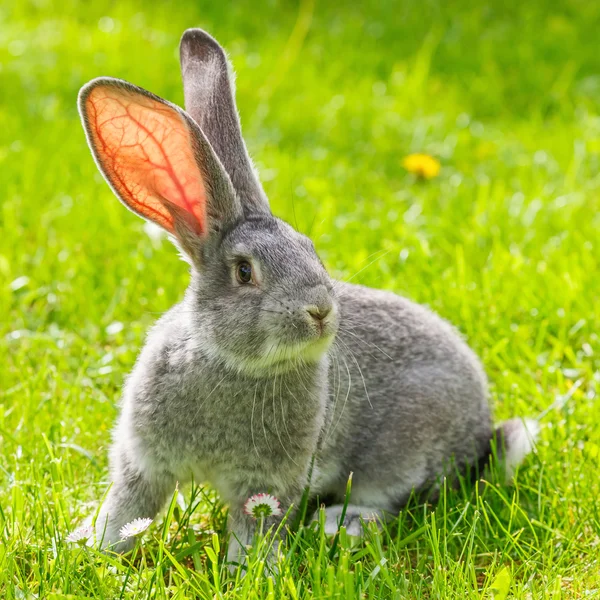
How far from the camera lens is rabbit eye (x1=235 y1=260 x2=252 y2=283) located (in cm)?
324

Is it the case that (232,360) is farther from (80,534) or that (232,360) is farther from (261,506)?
(80,534)

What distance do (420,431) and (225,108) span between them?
1474 millimetres

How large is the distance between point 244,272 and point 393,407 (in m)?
1.00

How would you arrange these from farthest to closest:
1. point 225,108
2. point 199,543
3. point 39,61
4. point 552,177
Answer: point 39,61, point 552,177, point 225,108, point 199,543

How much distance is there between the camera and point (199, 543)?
3.38 m

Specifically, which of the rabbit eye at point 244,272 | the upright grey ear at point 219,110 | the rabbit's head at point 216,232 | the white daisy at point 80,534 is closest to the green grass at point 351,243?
the white daisy at point 80,534

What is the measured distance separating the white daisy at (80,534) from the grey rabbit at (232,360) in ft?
0.32

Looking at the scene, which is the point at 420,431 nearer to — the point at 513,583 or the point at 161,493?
the point at 513,583

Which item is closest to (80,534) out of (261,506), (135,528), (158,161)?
(135,528)

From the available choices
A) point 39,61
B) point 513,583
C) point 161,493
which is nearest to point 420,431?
point 513,583

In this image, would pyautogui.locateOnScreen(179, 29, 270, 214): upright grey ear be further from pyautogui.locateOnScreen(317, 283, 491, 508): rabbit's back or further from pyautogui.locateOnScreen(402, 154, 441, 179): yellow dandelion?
pyautogui.locateOnScreen(402, 154, 441, 179): yellow dandelion

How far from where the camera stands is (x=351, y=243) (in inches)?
223

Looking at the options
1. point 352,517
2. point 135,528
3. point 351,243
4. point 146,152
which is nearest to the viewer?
point 135,528

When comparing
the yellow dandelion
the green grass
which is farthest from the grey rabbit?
the yellow dandelion
